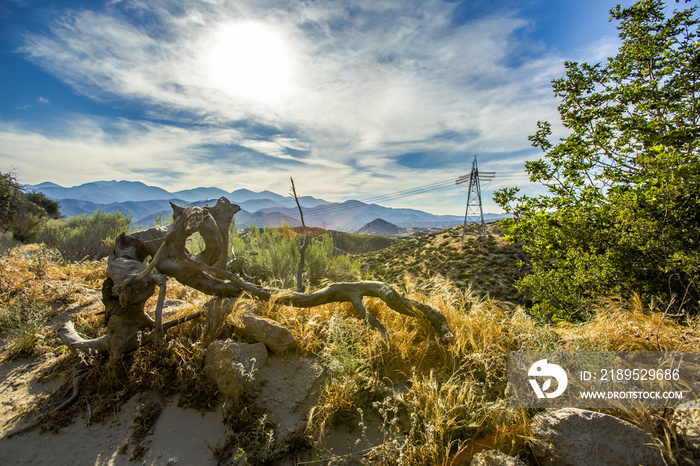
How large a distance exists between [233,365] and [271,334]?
68 cm

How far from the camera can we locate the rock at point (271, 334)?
12.4 ft

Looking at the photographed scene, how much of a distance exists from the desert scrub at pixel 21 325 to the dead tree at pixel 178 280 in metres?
0.66

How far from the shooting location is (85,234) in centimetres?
1452

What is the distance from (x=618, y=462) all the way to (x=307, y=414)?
2.76m

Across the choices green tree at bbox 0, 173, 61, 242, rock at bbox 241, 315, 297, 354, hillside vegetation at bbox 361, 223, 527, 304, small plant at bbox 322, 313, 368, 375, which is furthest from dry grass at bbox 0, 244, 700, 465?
green tree at bbox 0, 173, 61, 242

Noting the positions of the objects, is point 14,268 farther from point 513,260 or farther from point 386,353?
point 513,260

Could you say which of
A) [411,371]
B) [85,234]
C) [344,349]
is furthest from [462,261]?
[85,234]

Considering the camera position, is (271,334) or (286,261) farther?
(286,261)

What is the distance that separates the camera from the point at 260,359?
11.6ft

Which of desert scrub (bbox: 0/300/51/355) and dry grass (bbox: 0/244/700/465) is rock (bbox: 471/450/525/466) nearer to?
dry grass (bbox: 0/244/700/465)

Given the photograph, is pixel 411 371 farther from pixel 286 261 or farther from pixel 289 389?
pixel 286 261

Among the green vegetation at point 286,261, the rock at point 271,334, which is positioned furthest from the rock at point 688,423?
the green vegetation at point 286,261

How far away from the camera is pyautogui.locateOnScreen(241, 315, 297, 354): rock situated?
3794 mm

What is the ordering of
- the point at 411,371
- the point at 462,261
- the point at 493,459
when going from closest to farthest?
the point at 493,459
the point at 411,371
the point at 462,261
